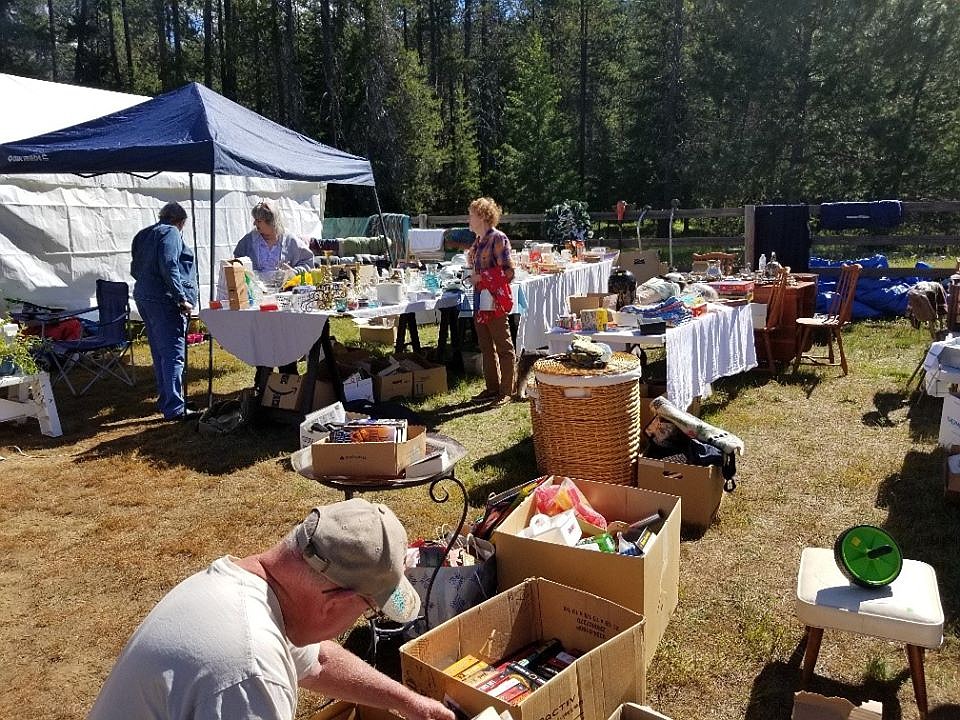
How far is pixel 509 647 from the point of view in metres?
2.61

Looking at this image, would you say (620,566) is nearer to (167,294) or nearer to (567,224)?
(167,294)

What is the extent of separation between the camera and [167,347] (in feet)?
19.5

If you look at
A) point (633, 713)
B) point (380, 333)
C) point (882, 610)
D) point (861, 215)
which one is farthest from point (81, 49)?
point (882, 610)

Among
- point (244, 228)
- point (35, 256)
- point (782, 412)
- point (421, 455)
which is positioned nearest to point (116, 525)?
point (421, 455)

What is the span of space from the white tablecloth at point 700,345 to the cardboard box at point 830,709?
8.00 ft

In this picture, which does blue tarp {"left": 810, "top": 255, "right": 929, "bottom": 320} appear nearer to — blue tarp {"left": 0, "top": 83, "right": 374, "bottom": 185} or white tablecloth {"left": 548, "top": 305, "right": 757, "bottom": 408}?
white tablecloth {"left": 548, "top": 305, "right": 757, "bottom": 408}

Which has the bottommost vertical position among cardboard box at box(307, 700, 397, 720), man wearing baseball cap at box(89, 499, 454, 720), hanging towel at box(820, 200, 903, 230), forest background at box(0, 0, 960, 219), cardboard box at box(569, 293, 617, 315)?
cardboard box at box(307, 700, 397, 720)

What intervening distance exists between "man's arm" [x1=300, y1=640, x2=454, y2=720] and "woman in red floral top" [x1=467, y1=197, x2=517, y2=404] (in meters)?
4.23

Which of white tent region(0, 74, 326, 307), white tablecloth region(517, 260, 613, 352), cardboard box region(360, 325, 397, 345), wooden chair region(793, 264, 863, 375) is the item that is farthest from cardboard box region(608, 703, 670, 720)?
white tent region(0, 74, 326, 307)

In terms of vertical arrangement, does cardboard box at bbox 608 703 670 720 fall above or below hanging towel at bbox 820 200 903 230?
below

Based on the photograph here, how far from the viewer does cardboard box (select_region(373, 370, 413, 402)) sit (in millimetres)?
6203

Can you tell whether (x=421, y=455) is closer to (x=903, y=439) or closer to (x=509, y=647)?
(x=509, y=647)

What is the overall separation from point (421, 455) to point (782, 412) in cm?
373

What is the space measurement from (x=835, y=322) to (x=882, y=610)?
4864mm
